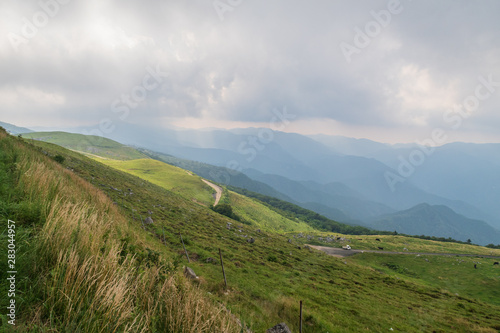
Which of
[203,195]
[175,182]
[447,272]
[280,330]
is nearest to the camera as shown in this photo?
[280,330]

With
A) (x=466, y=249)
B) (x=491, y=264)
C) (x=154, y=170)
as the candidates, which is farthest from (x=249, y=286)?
(x=154, y=170)

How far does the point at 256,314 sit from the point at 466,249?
370ft

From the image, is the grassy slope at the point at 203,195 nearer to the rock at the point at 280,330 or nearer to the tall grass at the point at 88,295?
the rock at the point at 280,330

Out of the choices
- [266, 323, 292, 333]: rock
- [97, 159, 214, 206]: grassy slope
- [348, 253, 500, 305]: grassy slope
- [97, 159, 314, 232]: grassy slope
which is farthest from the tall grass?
[97, 159, 314, 232]: grassy slope

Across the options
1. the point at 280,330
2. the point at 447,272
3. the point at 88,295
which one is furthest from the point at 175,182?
the point at 88,295

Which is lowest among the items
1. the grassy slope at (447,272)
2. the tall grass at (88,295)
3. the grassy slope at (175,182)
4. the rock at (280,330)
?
the grassy slope at (447,272)

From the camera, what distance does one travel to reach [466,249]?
79312mm

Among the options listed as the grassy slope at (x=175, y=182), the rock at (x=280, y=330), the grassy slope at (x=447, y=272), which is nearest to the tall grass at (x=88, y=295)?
the rock at (x=280, y=330)

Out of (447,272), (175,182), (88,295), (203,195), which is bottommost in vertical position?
(447,272)

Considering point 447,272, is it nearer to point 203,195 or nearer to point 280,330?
point 280,330

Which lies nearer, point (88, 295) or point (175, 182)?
point (88, 295)

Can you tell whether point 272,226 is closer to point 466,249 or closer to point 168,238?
point 466,249

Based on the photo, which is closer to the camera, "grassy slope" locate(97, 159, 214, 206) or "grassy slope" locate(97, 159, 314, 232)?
"grassy slope" locate(97, 159, 214, 206)

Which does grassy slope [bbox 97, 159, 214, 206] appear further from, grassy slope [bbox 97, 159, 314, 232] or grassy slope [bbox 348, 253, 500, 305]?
grassy slope [bbox 348, 253, 500, 305]
